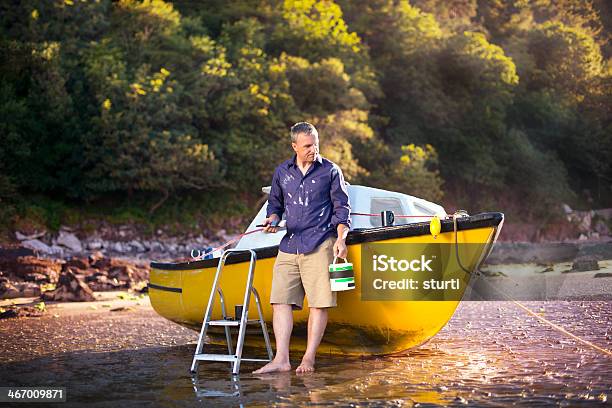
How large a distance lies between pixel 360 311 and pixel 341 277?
2.29ft

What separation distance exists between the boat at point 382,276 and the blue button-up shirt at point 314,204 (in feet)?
1.21

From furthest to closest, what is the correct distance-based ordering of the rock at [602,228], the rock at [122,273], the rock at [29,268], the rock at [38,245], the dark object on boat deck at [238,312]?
the rock at [602,228] < the rock at [38,245] < the rock at [122,273] < the rock at [29,268] < the dark object on boat deck at [238,312]

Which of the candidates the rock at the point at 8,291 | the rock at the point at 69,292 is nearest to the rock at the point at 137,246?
the rock at the point at 8,291

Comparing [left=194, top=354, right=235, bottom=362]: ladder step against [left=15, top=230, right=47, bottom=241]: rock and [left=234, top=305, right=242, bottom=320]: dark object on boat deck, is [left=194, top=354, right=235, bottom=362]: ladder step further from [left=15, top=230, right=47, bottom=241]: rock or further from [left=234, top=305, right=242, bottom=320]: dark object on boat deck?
[left=15, top=230, right=47, bottom=241]: rock

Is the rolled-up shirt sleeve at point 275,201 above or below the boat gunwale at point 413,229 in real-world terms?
above

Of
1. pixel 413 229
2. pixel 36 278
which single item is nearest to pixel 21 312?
pixel 36 278

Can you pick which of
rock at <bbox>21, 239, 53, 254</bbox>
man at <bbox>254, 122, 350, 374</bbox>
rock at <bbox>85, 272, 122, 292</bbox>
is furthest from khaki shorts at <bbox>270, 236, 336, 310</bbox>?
rock at <bbox>21, 239, 53, 254</bbox>

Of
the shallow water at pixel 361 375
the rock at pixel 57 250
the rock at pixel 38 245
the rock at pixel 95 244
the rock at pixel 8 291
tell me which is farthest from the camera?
the rock at pixel 95 244

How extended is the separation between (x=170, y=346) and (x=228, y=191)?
79.9 ft

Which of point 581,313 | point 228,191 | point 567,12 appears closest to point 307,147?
point 581,313

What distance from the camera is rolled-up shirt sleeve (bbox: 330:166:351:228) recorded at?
645 cm

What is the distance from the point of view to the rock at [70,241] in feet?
91.8

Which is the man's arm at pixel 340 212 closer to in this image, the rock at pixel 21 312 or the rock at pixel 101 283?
the rock at pixel 21 312

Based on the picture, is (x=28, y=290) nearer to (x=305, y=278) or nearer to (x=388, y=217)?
(x=388, y=217)
